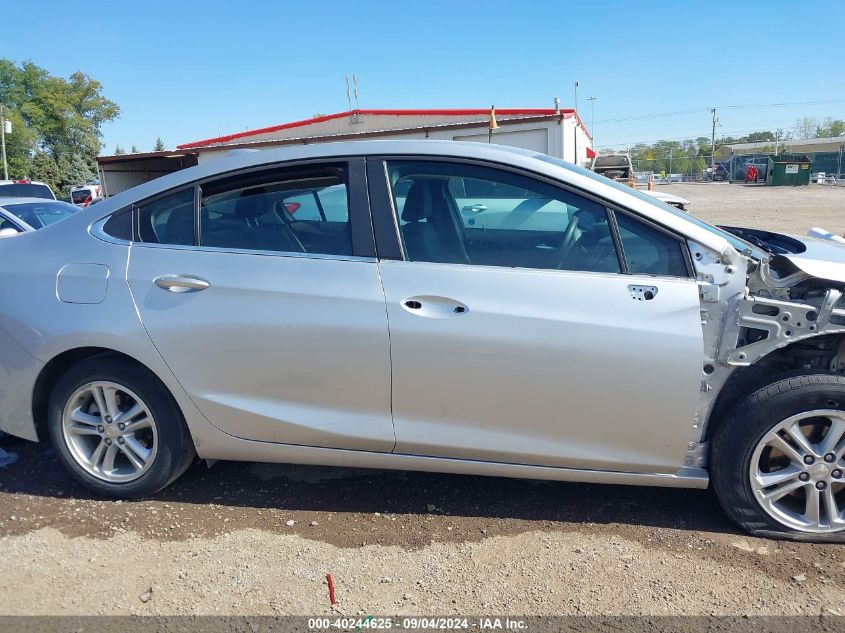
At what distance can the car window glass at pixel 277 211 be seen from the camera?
317cm

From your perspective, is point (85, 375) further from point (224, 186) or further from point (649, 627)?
point (649, 627)

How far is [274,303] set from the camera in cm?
301

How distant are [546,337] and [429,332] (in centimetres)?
49

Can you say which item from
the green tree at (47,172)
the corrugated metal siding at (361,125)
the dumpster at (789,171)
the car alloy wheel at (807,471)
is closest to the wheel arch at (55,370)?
the car alloy wheel at (807,471)

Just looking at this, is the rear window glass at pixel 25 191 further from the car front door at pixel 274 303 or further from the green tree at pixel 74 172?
the green tree at pixel 74 172

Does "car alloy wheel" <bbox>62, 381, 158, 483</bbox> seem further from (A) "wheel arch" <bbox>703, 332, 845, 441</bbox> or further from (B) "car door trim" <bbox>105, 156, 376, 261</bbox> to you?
(A) "wheel arch" <bbox>703, 332, 845, 441</bbox>

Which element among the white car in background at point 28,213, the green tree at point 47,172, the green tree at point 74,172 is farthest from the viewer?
the green tree at point 74,172

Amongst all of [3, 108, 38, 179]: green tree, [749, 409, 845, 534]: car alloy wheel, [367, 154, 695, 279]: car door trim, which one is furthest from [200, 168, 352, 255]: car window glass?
[3, 108, 38, 179]: green tree

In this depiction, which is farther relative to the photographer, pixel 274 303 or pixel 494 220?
pixel 494 220

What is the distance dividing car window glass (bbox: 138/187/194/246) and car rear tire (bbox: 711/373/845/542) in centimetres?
262

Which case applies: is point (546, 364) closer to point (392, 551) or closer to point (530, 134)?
point (392, 551)

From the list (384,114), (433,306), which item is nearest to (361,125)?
(384,114)

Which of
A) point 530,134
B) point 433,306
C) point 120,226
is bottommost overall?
point 433,306

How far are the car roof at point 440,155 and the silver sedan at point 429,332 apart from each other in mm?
14
